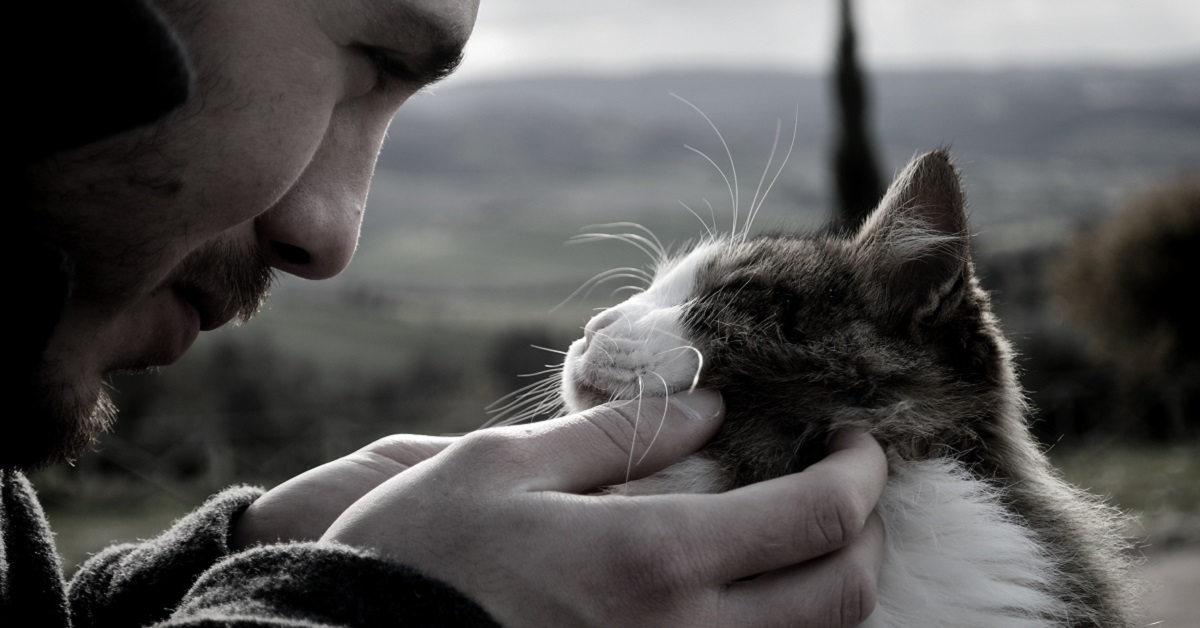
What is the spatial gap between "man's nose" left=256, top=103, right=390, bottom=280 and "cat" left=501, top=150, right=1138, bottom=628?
0.55 metres

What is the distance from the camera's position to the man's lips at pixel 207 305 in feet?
5.60

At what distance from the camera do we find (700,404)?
1.69m

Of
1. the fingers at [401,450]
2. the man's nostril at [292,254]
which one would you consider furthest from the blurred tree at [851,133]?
the man's nostril at [292,254]

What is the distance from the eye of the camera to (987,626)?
1659 millimetres

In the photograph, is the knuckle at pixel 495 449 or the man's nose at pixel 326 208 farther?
the man's nose at pixel 326 208

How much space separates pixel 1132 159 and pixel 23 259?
97143mm

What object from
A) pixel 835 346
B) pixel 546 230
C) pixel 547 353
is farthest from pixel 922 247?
pixel 546 230

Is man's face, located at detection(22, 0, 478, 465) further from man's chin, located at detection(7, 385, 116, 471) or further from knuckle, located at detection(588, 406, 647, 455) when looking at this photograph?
knuckle, located at detection(588, 406, 647, 455)

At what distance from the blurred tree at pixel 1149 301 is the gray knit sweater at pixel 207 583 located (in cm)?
1491

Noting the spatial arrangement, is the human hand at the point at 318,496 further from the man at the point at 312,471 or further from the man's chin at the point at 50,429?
the man's chin at the point at 50,429

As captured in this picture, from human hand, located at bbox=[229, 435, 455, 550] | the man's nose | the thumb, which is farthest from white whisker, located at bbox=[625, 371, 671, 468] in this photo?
the man's nose

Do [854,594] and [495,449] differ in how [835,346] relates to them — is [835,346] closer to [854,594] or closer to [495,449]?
[854,594]

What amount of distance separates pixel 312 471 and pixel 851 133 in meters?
11.2

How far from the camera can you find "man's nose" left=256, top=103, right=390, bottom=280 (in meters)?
1.69
